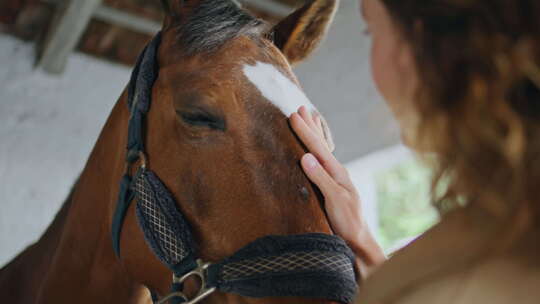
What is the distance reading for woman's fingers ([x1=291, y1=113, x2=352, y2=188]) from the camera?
3.61 feet

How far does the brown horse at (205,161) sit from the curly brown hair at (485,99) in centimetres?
56

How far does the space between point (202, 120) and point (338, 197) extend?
31 cm

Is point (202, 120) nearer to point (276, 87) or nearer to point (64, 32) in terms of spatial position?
point (276, 87)

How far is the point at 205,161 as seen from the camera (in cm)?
111

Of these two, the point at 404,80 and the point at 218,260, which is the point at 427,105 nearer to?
the point at 404,80

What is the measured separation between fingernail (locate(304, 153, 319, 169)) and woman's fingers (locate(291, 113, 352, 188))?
0.04m

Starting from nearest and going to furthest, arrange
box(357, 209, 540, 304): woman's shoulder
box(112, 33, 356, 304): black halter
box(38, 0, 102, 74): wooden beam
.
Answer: box(357, 209, 540, 304): woman's shoulder, box(112, 33, 356, 304): black halter, box(38, 0, 102, 74): wooden beam

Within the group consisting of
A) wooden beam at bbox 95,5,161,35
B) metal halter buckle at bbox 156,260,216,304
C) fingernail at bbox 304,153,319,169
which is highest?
fingernail at bbox 304,153,319,169

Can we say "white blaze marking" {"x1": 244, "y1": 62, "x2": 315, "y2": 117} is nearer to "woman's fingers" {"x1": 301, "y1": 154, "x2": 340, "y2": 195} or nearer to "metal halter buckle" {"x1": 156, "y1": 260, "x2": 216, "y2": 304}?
"woman's fingers" {"x1": 301, "y1": 154, "x2": 340, "y2": 195}

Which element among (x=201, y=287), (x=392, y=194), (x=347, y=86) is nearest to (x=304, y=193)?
(x=201, y=287)

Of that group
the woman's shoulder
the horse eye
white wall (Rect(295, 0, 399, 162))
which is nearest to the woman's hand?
the horse eye

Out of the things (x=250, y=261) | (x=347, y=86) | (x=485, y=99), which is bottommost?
(x=347, y=86)

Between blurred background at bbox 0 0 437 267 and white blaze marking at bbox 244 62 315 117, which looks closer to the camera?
white blaze marking at bbox 244 62 315 117

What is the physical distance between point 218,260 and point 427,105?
0.67 meters
